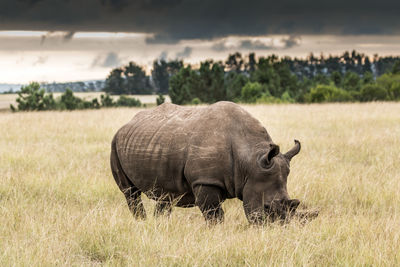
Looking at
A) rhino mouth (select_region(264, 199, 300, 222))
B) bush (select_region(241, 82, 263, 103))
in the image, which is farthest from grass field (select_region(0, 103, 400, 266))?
bush (select_region(241, 82, 263, 103))

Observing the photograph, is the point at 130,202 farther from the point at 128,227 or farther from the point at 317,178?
the point at 317,178

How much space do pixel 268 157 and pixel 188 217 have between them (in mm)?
1174

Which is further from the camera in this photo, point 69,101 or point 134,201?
point 69,101

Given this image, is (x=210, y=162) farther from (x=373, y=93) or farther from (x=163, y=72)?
(x=163, y=72)

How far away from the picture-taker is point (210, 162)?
4668 mm

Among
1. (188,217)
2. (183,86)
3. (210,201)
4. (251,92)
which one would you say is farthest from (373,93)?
(210,201)

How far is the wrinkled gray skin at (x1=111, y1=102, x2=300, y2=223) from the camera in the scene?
4.45m

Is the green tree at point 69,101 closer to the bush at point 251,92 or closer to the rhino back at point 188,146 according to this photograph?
the bush at point 251,92

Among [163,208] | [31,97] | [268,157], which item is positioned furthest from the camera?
[31,97]

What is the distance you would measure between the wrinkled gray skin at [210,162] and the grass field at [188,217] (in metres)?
0.23

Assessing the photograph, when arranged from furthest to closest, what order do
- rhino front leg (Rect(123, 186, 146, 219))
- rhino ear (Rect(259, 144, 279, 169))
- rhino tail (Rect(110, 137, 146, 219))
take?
rhino tail (Rect(110, 137, 146, 219)), rhino front leg (Rect(123, 186, 146, 219)), rhino ear (Rect(259, 144, 279, 169))

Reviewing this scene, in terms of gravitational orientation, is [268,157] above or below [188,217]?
above

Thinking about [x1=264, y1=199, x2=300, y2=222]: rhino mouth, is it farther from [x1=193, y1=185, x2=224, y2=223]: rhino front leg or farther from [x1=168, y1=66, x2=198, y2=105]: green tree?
[x1=168, y1=66, x2=198, y2=105]: green tree

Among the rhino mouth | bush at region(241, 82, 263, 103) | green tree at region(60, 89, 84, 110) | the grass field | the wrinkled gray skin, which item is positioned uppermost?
the wrinkled gray skin
